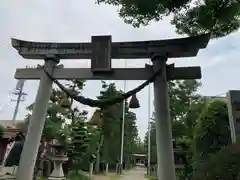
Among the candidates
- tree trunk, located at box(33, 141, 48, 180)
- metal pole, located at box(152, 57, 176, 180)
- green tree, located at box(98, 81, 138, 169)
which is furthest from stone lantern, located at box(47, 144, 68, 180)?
green tree, located at box(98, 81, 138, 169)

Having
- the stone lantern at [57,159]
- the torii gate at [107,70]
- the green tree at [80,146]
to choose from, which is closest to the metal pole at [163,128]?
the torii gate at [107,70]

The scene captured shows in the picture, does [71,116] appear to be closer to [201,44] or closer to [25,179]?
[25,179]

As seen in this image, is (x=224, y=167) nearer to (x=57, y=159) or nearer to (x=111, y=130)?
(x=57, y=159)

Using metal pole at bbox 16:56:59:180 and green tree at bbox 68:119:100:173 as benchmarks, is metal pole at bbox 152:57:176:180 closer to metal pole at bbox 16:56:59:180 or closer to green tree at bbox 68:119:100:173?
metal pole at bbox 16:56:59:180

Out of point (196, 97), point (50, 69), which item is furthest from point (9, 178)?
point (196, 97)

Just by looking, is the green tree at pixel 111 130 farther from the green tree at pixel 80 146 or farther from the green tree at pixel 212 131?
the green tree at pixel 212 131

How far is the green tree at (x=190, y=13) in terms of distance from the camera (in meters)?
4.71

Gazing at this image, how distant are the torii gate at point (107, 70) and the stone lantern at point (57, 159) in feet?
21.4

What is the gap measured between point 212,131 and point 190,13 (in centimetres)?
563

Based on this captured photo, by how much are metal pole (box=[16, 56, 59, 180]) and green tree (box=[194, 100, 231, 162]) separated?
5.79 metres

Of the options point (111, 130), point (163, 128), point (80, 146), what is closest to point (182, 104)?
point (111, 130)

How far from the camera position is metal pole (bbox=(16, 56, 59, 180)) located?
623cm

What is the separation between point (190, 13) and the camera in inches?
203

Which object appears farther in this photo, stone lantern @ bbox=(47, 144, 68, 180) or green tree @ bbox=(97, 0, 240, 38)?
stone lantern @ bbox=(47, 144, 68, 180)
